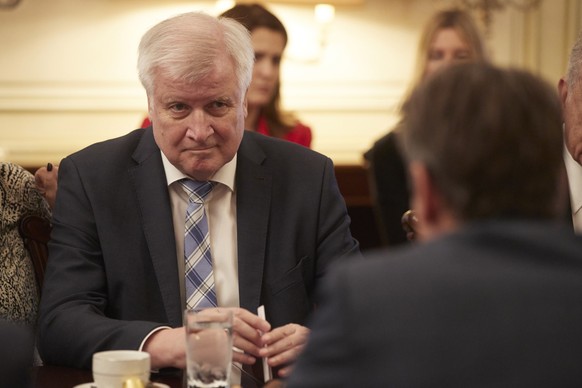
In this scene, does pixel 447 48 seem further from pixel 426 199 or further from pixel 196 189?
pixel 426 199

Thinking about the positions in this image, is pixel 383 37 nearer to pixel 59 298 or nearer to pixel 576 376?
pixel 59 298

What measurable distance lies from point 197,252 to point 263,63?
175 centimetres

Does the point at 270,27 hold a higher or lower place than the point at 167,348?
higher

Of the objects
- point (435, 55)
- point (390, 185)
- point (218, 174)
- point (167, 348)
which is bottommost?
point (390, 185)

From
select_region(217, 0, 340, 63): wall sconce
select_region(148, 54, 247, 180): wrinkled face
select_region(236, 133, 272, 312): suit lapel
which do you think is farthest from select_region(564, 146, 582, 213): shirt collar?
select_region(217, 0, 340, 63): wall sconce

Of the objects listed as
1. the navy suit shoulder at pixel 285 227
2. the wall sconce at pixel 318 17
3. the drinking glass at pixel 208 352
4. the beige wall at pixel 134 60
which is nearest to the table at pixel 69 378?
the drinking glass at pixel 208 352

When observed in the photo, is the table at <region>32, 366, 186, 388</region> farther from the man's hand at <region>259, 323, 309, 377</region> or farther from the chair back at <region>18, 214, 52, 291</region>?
the chair back at <region>18, 214, 52, 291</region>

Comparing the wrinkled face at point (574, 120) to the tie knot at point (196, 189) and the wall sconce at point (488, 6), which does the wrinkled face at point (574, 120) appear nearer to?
the tie knot at point (196, 189)

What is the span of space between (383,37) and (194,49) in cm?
421

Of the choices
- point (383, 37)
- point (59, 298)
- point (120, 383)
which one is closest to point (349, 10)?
point (383, 37)

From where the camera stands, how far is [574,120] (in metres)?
2.55

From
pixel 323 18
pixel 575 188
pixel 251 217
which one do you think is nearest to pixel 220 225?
pixel 251 217

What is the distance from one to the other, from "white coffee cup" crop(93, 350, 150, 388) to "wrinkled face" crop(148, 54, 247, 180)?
745 mm

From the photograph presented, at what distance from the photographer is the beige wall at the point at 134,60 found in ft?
19.6
